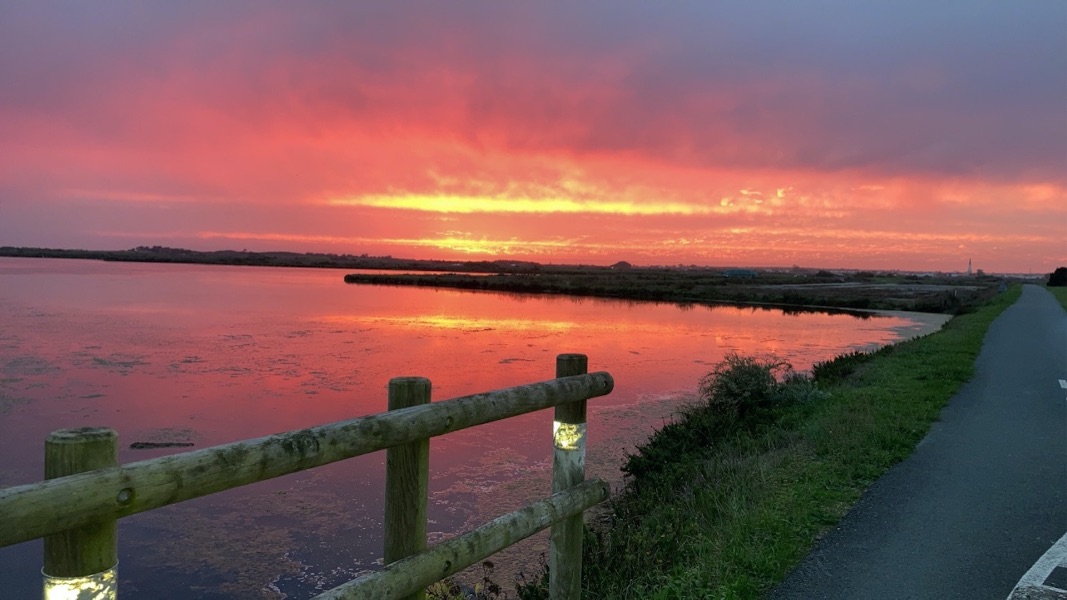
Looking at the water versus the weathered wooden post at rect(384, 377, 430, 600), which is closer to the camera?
the weathered wooden post at rect(384, 377, 430, 600)

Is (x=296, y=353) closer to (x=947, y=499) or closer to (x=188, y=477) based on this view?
(x=947, y=499)

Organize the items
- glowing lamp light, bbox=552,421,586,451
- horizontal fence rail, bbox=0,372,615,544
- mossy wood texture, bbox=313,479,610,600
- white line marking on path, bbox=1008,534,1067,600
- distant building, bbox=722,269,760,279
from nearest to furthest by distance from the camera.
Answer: horizontal fence rail, bbox=0,372,615,544, mossy wood texture, bbox=313,479,610,600, glowing lamp light, bbox=552,421,586,451, white line marking on path, bbox=1008,534,1067,600, distant building, bbox=722,269,760,279

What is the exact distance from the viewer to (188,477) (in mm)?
2350

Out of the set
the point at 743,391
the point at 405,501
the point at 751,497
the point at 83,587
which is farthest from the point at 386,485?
the point at 743,391

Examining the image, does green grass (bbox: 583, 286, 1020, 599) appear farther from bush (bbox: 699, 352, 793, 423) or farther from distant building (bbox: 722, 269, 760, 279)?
distant building (bbox: 722, 269, 760, 279)

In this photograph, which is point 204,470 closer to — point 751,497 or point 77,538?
point 77,538

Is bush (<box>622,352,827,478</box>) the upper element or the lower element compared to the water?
upper

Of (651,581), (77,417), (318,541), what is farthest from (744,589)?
(77,417)

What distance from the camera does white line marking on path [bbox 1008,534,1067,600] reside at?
15.7 ft

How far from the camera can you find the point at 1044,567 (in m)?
5.14

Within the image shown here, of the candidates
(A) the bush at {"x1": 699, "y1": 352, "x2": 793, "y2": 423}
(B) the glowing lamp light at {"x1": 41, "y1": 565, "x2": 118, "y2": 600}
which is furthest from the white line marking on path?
(A) the bush at {"x1": 699, "y1": 352, "x2": 793, "y2": 423}

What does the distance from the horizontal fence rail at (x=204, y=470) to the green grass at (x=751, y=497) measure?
8.63 ft

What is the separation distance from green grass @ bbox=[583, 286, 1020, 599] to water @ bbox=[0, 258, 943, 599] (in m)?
1.87

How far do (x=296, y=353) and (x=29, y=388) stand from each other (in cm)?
831
